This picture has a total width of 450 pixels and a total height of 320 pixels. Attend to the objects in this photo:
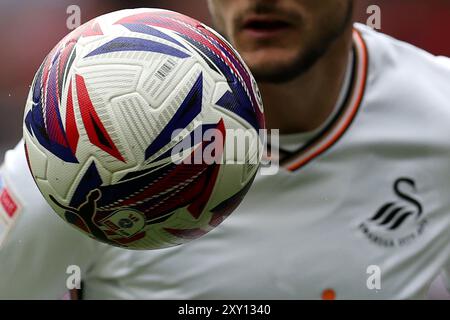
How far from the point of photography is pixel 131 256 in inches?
103

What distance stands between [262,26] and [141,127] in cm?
84

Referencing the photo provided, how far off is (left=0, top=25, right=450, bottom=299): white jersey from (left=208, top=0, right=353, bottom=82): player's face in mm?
316

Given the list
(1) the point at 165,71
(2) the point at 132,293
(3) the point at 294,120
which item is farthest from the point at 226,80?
(2) the point at 132,293

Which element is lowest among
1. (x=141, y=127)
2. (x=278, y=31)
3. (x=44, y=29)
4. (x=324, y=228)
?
(x=324, y=228)

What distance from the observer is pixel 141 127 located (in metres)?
1.59

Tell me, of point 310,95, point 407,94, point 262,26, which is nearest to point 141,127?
point 262,26

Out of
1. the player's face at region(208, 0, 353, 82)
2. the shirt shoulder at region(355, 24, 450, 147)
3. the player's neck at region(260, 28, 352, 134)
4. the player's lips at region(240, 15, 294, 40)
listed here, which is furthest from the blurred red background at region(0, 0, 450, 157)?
the player's lips at region(240, 15, 294, 40)

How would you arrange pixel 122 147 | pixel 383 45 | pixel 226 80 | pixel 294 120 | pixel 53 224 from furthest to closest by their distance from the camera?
1. pixel 383 45
2. pixel 294 120
3. pixel 53 224
4. pixel 226 80
5. pixel 122 147

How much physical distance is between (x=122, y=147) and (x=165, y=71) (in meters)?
0.18

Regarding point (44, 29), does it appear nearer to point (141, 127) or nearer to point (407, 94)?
point (407, 94)

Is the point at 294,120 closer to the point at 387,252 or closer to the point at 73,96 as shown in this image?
the point at 387,252

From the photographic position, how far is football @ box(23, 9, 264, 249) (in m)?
1.60

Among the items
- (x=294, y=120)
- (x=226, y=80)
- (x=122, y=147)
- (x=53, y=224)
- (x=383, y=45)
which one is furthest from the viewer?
(x=383, y=45)
